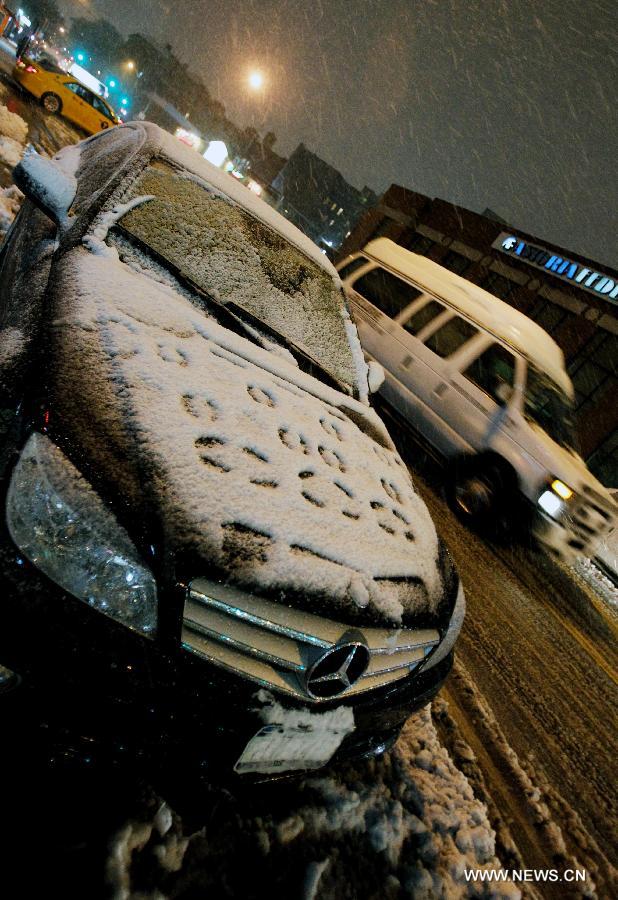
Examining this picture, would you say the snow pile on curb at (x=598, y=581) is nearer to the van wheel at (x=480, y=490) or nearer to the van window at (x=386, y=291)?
the van wheel at (x=480, y=490)

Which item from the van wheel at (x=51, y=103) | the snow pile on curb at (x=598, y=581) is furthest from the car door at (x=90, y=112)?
the snow pile on curb at (x=598, y=581)

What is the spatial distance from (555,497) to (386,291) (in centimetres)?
358

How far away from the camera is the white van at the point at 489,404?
189 inches

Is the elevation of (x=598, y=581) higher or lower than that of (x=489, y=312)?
lower

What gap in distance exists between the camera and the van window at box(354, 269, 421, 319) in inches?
240

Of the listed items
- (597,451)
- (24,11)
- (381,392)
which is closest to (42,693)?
(381,392)

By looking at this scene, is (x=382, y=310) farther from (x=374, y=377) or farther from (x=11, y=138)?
(x=11, y=138)

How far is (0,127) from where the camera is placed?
7.46m

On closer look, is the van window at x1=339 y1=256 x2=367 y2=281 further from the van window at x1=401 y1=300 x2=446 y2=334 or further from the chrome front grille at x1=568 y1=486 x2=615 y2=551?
the chrome front grille at x1=568 y1=486 x2=615 y2=551

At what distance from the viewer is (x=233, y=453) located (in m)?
1.45

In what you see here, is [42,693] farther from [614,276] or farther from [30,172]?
[614,276]

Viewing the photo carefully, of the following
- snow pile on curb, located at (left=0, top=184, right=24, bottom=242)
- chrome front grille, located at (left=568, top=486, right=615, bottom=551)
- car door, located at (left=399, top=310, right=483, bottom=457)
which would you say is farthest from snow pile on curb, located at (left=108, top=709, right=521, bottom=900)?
snow pile on curb, located at (left=0, top=184, right=24, bottom=242)

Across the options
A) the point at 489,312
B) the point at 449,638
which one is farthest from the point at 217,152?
the point at 449,638

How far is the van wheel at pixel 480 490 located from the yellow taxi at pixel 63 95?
47.6ft
